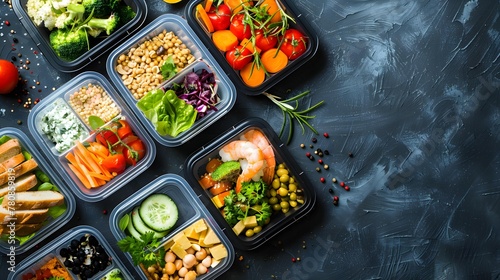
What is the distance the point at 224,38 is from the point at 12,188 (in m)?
Answer: 1.32

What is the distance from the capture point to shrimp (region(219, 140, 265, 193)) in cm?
268

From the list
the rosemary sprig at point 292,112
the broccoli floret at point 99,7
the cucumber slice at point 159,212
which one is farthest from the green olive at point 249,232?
the broccoli floret at point 99,7

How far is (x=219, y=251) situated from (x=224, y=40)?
1111mm

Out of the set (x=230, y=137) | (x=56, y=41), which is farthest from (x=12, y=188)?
(x=230, y=137)

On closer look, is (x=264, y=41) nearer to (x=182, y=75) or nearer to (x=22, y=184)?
(x=182, y=75)

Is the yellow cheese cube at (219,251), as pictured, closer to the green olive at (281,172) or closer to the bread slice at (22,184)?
the green olive at (281,172)

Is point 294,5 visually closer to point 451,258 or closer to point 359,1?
point 359,1

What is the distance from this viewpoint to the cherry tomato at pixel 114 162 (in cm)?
269

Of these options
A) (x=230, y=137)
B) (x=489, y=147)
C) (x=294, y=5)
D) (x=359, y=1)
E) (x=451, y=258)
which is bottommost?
(x=451, y=258)

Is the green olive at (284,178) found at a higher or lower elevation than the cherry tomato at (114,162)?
lower

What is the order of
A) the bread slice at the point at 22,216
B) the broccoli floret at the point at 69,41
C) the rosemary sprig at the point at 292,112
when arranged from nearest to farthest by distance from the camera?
1. the bread slice at the point at 22,216
2. the broccoli floret at the point at 69,41
3. the rosemary sprig at the point at 292,112

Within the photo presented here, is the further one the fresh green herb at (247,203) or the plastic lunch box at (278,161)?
the plastic lunch box at (278,161)

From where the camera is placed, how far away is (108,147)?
108 inches

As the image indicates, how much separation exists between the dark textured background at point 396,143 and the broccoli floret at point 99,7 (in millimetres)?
245
